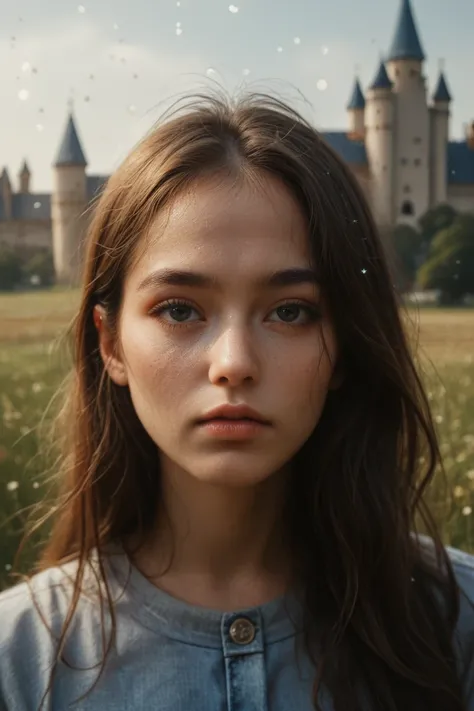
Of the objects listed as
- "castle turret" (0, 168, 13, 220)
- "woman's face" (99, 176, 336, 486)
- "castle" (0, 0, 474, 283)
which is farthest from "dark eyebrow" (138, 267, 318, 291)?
"castle turret" (0, 168, 13, 220)

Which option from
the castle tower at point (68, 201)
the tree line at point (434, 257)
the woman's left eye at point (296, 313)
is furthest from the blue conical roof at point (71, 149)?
the woman's left eye at point (296, 313)

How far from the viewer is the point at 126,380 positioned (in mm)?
896

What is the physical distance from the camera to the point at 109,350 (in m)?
0.91

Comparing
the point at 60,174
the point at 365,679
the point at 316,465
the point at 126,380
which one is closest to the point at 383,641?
the point at 365,679

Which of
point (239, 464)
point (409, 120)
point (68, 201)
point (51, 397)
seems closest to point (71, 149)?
point (68, 201)

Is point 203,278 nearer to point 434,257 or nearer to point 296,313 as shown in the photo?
point 296,313

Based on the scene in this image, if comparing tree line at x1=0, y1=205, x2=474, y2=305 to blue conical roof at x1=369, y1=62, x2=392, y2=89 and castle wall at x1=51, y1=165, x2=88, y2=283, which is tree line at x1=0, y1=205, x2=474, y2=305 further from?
blue conical roof at x1=369, y1=62, x2=392, y2=89

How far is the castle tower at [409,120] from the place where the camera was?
1313 mm

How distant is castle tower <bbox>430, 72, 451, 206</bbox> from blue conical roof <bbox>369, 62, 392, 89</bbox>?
7 centimetres

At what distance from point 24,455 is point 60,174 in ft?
1.38

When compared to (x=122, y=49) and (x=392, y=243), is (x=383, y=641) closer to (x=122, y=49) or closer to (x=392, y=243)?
(x=392, y=243)

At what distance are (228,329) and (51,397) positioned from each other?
642 millimetres

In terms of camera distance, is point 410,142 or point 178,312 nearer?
point 178,312

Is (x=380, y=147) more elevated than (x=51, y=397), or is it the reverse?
(x=380, y=147)
